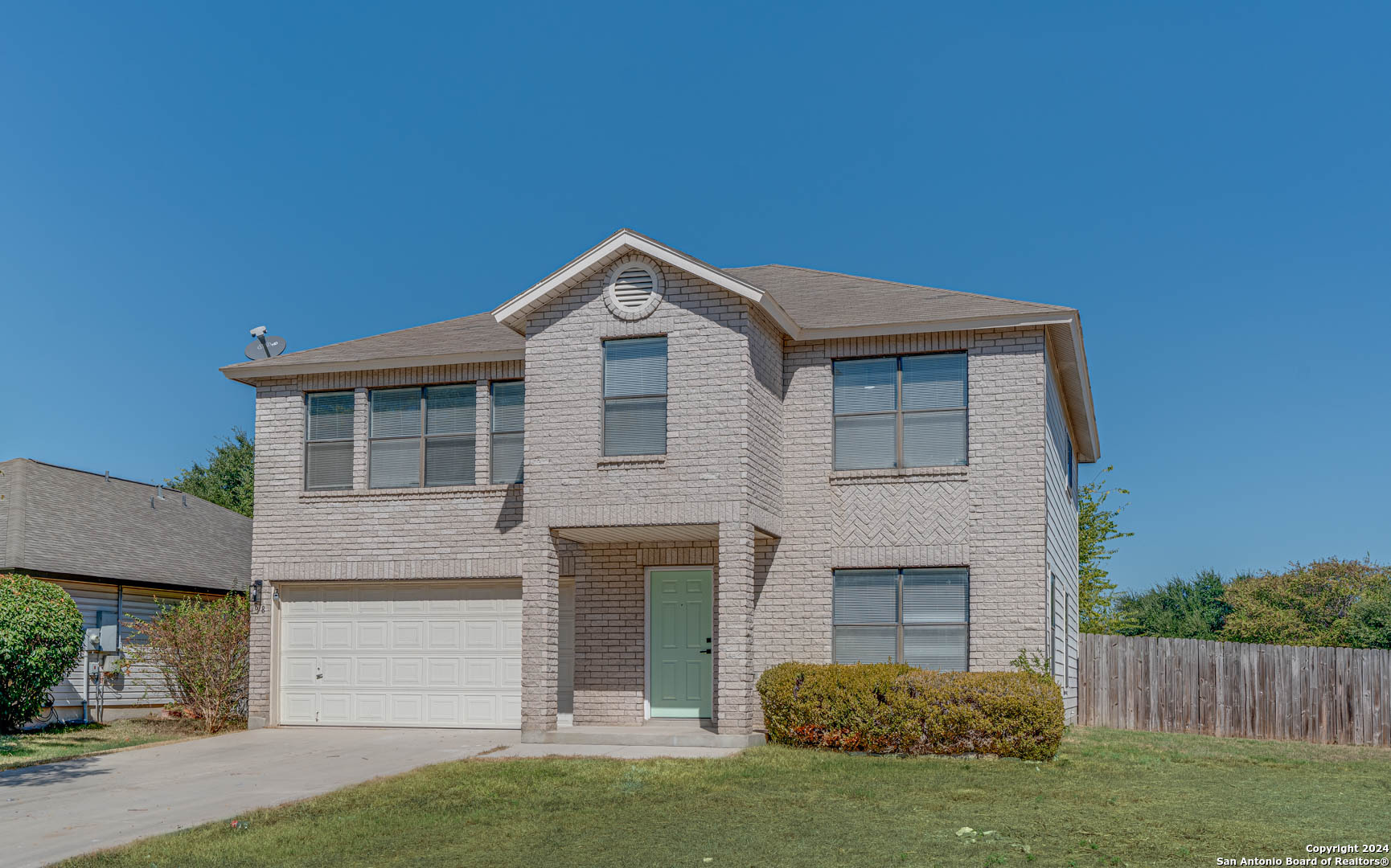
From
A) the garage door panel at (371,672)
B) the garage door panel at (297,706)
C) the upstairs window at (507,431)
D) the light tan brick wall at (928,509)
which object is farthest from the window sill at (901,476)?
the garage door panel at (297,706)

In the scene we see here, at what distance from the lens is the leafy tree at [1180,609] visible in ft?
126

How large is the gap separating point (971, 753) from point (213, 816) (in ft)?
27.1

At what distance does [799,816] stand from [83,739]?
42.8 ft

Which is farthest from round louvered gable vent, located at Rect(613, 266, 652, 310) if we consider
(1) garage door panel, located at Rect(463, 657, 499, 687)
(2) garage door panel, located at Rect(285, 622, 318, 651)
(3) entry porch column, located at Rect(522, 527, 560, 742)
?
(2) garage door panel, located at Rect(285, 622, 318, 651)

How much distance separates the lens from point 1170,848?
9.02 metres

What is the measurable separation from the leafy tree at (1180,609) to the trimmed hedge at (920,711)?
947 inches

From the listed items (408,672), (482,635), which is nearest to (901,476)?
(482,635)

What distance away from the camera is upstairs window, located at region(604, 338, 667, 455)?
16.2 metres

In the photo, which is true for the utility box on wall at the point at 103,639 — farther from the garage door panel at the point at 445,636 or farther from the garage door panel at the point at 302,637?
the garage door panel at the point at 445,636

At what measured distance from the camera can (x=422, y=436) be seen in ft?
62.4

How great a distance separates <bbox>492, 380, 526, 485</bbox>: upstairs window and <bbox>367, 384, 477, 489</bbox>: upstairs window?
36cm

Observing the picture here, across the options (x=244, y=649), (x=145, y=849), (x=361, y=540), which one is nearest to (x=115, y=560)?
(x=244, y=649)

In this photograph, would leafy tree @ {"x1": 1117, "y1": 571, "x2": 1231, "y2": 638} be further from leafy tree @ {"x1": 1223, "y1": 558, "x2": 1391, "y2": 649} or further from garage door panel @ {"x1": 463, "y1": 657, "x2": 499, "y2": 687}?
garage door panel @ {"x1": 463, "y1": 657, "x2": 499, "y2": 687}

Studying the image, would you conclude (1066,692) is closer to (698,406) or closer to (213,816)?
(698,406)
